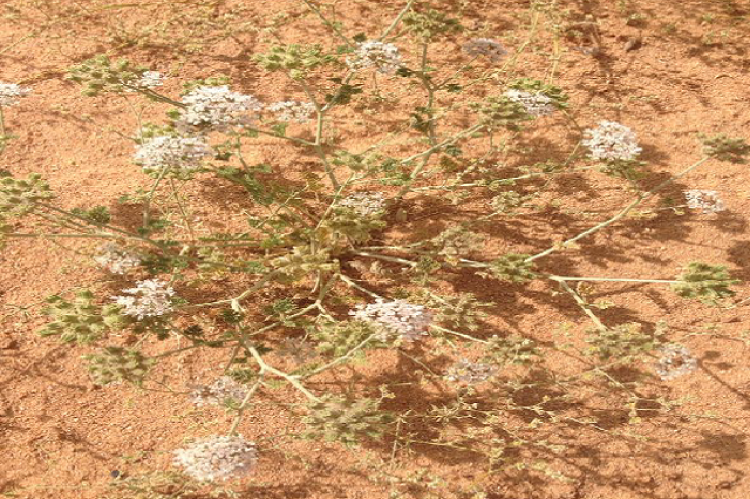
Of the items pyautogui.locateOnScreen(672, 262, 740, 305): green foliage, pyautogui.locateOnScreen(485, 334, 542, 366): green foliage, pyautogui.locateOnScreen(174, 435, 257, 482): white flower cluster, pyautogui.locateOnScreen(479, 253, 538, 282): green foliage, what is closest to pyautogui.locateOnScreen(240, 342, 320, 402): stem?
pyautogui.locateOnScreen(174, 435, 257, 482): white flower cluster

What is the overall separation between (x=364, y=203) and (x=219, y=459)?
4.99 ft

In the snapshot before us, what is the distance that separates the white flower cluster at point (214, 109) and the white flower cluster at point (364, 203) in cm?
71

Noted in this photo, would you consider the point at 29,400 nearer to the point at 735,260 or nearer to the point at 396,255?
the point at 396,255

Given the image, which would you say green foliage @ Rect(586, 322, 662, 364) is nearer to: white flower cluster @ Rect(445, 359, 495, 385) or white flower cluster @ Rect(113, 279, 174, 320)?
white flower cluster @ Rect(445, 359, 495, 385)

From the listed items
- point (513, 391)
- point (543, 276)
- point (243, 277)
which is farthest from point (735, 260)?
point (243, 277)

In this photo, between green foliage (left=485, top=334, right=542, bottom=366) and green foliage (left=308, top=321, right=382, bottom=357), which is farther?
green foliage (left=485, top=334, right=542, bottom=366)

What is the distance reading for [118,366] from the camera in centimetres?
277

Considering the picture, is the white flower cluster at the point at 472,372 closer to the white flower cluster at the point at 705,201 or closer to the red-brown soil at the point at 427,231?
the red-brown soil at the point at 427,231

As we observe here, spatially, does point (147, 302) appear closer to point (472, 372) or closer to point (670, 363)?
point (472, 372)

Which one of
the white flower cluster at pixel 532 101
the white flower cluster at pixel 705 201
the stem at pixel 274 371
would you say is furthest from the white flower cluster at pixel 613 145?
the stem at pixel 274 371

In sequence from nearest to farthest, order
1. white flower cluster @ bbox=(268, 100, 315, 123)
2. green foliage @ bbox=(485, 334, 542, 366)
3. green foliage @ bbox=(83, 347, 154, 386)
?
green foliage @ bbox=(83, 347, 154, 386) → green foliage @ bbox=(485, 334, 542, 366) → white flower cluster @ bbox=(268, 100, 315, 123)

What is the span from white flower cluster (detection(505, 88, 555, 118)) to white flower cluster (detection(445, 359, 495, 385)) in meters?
1.31

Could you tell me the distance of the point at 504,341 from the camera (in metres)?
3.13

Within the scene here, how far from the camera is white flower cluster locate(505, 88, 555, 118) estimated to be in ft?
11.3
